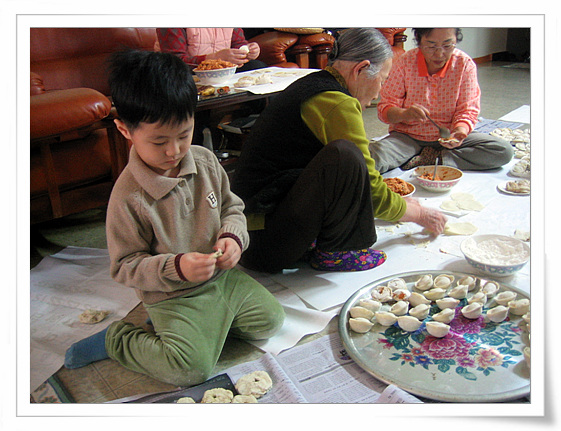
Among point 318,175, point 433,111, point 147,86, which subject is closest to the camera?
point 147,86

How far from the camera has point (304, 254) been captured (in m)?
1.05

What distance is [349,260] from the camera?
3.33ft

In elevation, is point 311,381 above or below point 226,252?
below

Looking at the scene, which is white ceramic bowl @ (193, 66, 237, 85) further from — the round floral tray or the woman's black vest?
the round floral tray

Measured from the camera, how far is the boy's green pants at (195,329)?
0.76m

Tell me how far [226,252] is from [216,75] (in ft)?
1.64

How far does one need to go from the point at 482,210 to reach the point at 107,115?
0.94 m

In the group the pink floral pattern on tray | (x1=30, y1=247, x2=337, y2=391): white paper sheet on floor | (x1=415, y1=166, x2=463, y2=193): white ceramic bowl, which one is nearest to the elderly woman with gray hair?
(x1=30, y1=247, x2=337, y2=391): white paper sheet on floor

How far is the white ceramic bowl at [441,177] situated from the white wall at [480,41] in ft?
1.60

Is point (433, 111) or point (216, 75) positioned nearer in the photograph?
point (216, 75)

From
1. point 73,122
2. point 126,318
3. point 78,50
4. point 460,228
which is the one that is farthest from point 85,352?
point 460,228

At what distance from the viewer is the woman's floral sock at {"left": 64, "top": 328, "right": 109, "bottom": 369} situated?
801 mm

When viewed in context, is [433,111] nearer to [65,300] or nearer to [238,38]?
[238,38]
